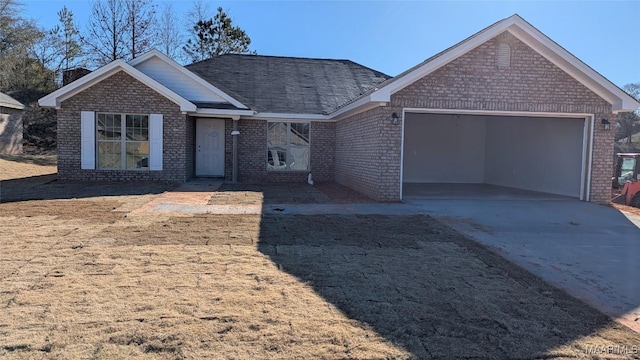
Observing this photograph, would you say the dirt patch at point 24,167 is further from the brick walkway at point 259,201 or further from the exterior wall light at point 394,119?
the exterior wall light at point 394,119

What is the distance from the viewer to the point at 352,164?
14844mm

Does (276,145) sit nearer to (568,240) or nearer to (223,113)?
(223,113)

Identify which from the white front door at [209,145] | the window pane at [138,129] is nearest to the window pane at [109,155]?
the window pane at [138,129]

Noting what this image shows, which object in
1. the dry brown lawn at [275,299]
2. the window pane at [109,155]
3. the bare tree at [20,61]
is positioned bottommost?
the dry brown lawn at [275,299]

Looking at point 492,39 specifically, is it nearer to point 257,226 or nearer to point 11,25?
point 257,226

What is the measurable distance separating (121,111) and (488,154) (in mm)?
15134

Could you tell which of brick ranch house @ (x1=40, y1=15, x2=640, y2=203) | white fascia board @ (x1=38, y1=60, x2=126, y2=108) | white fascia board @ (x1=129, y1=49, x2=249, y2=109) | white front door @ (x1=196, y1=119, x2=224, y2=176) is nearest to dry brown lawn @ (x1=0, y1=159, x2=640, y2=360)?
brick ranch house @ (x1=40, y1=15, x2=640, y2=203)

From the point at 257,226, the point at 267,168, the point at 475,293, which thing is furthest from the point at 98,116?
the point at 475,293

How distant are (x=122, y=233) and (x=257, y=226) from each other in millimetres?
2206

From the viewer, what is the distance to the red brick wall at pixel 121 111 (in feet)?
48.4

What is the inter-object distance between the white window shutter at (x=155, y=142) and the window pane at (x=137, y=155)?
7.5 inches

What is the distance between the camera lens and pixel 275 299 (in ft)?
14.0

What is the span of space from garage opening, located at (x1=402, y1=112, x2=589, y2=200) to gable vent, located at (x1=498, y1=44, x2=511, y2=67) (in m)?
3.34

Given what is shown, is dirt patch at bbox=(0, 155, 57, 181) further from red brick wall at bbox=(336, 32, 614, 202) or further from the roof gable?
the roof gable
